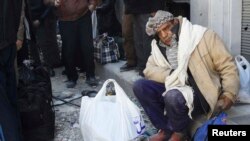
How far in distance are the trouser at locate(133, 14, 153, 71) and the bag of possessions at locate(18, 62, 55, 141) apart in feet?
4.77

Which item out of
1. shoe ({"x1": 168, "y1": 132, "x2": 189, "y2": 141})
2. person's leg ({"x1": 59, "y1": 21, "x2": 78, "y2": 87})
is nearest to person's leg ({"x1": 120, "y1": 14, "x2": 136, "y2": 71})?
person's leg ({"x1": 59, "y1": 21, "x2": 78, "y2": 87})

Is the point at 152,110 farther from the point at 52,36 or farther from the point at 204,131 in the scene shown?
the point at 52,36

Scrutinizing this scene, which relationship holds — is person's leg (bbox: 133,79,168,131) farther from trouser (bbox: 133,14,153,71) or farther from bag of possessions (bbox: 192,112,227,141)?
trouser (bbox: 133,14,153,71)

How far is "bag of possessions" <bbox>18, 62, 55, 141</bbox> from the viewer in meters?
4.03

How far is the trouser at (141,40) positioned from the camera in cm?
527

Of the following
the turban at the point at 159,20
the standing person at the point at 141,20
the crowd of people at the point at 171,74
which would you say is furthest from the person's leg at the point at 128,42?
the turban at the point at 159,20

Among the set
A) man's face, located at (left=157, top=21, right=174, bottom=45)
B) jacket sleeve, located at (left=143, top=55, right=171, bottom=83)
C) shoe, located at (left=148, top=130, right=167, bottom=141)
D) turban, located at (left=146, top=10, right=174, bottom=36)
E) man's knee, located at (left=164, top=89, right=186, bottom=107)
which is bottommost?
shoe, located at (left=148, top=130, right=167, bottom=141)

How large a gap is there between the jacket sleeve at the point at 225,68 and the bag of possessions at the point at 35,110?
63.8 inches

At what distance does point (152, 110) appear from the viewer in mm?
3789

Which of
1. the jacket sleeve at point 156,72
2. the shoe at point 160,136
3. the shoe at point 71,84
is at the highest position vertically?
the jacket sleeve at point 156,72

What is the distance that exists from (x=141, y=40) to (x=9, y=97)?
2.06 metres

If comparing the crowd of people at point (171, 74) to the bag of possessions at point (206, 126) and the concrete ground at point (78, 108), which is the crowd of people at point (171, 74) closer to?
the bag of possessions at point (206, 126)

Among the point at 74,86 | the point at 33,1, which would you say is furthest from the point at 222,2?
the point at 33,1

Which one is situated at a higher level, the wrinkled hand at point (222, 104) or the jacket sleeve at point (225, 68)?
the jacket sleeve at point (225, 68)
